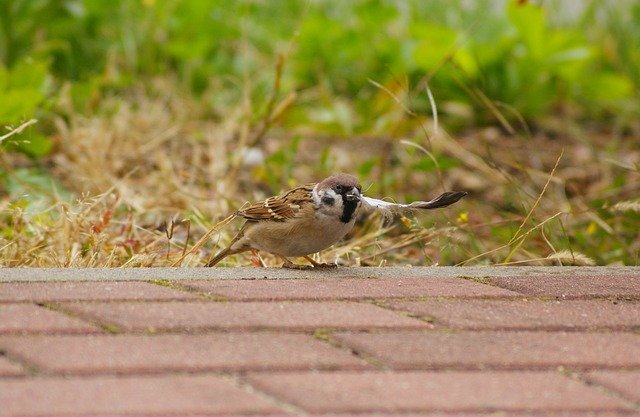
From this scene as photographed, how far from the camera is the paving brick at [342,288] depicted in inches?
120

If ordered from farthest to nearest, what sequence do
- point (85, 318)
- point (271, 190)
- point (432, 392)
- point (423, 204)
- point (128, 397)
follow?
1. point (271, 190)
2. point (423, 204)
3. point (85, 318)
4. point (432, 392)
5. point (128, 397)

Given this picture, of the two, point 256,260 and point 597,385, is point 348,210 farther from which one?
point 597,385

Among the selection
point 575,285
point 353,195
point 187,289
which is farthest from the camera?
point 353,195

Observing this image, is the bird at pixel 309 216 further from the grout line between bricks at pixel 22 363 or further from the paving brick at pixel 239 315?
the grout line between bricks at pixel 22 363

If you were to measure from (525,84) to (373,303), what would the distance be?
4624 mm

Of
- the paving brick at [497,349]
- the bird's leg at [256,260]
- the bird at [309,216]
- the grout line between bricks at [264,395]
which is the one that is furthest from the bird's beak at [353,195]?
the grout line between bricks at [264,395]

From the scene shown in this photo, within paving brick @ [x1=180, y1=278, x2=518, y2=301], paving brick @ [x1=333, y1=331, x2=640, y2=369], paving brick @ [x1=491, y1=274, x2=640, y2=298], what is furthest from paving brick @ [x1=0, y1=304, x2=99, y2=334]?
paving brick @ [x1=491, y1=274, x2=640, y2=298]

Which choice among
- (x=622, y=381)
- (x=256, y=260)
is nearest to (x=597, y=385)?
(x=622, y=381)

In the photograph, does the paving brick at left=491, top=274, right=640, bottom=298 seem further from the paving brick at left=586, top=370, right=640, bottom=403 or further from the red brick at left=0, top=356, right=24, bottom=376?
the red brick at left=0, top=356, right=24, bottom=376

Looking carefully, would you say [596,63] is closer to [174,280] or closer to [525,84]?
[525,84]

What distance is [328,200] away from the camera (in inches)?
158

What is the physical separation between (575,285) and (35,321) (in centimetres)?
151

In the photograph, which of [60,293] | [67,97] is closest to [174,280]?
[60,293]

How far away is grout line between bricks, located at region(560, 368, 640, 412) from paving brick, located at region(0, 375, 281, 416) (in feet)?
2.18
